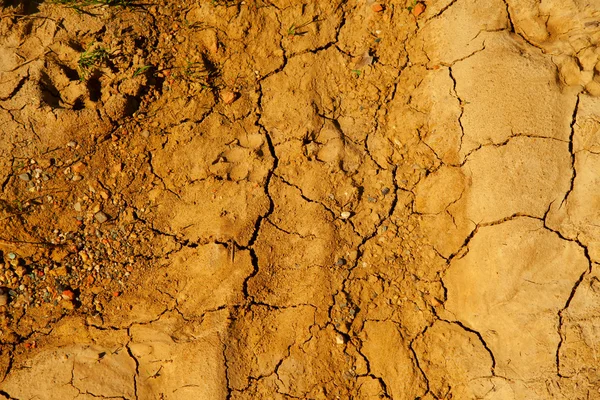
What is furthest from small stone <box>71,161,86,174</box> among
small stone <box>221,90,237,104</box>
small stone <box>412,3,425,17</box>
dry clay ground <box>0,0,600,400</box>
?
small stone <box>412,3,425,17</box>

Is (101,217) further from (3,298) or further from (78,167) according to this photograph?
(3,298)

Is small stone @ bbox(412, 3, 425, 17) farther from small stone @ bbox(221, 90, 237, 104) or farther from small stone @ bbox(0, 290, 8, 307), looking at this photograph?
small stone @ bbox(0, 290, 8, 307)

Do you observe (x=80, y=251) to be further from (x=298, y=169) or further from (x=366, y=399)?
(x=366, y=399)

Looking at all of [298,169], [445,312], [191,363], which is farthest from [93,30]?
[445,312]

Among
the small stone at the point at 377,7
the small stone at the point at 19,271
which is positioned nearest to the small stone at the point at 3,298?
the small stone at the point at 19,271

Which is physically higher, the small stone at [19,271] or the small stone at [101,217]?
the small stone at [101,217]

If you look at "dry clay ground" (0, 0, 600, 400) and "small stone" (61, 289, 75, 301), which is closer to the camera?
"dry clay ground" (0, 0, 600, 400)

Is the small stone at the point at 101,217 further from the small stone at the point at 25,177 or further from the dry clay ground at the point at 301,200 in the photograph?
the small stone at the point at 25,177

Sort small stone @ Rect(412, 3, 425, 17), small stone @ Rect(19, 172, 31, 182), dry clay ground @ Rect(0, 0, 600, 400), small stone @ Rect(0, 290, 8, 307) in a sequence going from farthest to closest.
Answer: small stone @ Rect(412, 3, 425, 17) → small stone @ Rect(19, 172, 31, 182) → small stone @ Rect(0, 290, 8, 307) → dry clay ground @ Rect(0, 0, 600, 400)
